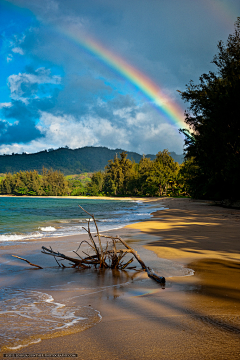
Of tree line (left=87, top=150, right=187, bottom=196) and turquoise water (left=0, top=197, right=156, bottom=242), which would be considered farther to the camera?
tree line (left=87, top=150, right=187, bottom=196)

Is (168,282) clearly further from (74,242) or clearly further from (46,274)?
(74,242)

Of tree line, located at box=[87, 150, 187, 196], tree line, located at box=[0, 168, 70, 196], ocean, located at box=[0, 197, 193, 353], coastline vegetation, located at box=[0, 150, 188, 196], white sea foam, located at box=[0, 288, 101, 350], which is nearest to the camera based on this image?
white sea foam, located at box=[0, 288, 101, 350]

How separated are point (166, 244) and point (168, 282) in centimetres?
435

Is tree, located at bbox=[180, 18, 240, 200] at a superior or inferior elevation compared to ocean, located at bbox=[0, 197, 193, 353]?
superior

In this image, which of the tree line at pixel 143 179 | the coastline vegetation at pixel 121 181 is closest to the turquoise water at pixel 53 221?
the coastline vegetation at pixel 121 181

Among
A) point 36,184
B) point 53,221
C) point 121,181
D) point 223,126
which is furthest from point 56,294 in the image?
point 36,184

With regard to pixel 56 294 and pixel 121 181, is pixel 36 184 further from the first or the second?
pixel 56 294

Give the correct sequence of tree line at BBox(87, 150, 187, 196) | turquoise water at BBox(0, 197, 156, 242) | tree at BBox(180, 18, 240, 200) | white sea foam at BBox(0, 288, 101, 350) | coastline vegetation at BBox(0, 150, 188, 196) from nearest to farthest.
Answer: white sea foam at BBox(0, 288, 101, 350) < turquoise water at BBox(0, 197, 156, 242) < tree at BBox(180, 18, 240, 200) < tree line at BBox(87, 150, 187, 196) < coastline vegetation at BBox(0, 150, 188, 196)

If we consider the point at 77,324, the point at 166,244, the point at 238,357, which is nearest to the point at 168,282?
the point at 77,324

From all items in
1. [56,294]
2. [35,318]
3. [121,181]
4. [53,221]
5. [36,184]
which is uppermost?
[121,181]

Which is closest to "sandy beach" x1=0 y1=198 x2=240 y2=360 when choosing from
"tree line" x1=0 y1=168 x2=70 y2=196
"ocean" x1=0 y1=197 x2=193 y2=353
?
"ocean" x1=0 y1=197 x2=193 y2=353

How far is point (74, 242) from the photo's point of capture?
10055mm

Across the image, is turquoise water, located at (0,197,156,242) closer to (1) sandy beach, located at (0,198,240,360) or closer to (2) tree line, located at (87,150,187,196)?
(1) sandy beach, located at (0,198,240,360)

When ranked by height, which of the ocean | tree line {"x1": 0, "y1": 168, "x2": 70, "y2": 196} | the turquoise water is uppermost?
tree line {"x1": 0, "y1": 168, "x2": 70, "y2": 196}
